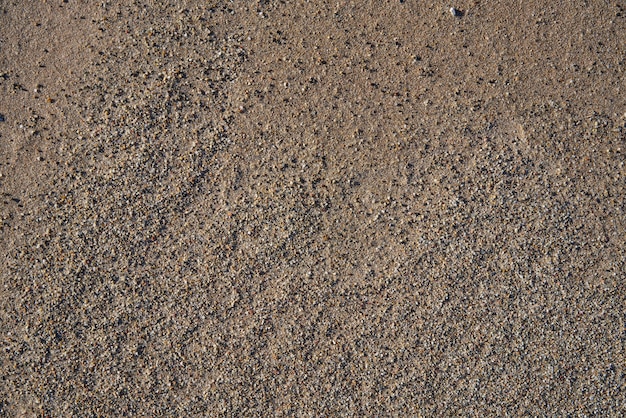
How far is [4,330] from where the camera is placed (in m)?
3.15

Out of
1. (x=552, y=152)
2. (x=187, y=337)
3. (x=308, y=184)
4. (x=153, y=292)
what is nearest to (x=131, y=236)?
(x=153, y=292)

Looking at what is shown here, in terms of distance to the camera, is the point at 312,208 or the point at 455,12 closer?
the point at 312,208

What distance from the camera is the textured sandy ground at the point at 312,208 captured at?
10.3 feet

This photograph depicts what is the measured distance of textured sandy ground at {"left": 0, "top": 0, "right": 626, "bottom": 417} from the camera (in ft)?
10.3

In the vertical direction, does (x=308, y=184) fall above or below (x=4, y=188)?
below

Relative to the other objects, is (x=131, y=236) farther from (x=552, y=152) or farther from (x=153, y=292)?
(x=552, y=152)

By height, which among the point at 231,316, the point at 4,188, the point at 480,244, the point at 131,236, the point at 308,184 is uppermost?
the point at 4,188

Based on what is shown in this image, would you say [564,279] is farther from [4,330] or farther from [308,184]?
[4,330]

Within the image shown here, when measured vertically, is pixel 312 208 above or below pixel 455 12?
below

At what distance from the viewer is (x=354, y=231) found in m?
3.20

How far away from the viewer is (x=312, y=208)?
3205 millimetres

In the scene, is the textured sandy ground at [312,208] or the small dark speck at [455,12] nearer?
the textured sandy ground at [312,208]

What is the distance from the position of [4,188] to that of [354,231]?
2300mm

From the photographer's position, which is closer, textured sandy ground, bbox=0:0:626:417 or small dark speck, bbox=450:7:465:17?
textured sandy ground, bbox=0:0:626:417
